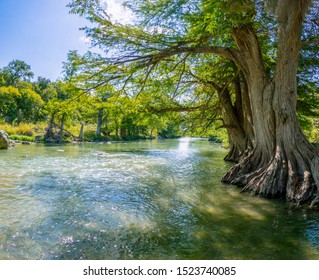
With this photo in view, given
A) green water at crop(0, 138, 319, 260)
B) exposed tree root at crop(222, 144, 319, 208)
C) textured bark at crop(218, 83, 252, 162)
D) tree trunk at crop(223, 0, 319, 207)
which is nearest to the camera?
green water at crop(0, 138, 319, 260)

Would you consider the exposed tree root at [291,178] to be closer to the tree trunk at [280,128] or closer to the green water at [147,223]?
the tree trunk at [280,128]

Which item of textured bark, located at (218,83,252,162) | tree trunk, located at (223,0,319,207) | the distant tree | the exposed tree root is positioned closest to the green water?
the exposed tree root

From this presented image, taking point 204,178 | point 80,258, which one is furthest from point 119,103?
point 80,258

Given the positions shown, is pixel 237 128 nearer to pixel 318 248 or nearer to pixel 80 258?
pixel 318 248

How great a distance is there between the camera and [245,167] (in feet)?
33.1

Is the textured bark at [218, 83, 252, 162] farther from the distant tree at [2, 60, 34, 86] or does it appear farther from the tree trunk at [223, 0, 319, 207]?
the distant tree at [2, 60, 34, 86]

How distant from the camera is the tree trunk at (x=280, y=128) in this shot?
→ 7742mm

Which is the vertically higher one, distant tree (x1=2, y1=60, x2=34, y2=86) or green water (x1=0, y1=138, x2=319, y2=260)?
distant tree (x1=2, y1=60, x2=34, y2=86)

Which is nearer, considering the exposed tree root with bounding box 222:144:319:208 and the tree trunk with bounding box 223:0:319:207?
the exposed tree root with bounding box 222:144:319:208

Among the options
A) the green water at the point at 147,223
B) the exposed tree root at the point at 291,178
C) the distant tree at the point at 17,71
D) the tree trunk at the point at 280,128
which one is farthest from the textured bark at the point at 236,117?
the distant tree at the point at 17,71

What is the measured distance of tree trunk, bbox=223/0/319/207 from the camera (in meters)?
7.74

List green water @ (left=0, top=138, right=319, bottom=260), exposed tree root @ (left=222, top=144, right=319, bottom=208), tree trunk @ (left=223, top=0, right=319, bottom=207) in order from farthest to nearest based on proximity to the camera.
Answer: tree trunk @ (left=223, top=0, right=319, bottom=207) < exposed tree root @ (left=222, top=144, right=319, bottom=208) < green water @ (left=0, top=138, right=319, bottom=260)

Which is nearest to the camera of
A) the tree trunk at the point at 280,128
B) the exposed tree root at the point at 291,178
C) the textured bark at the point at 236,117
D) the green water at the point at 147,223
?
the green water at the point at 147,223
